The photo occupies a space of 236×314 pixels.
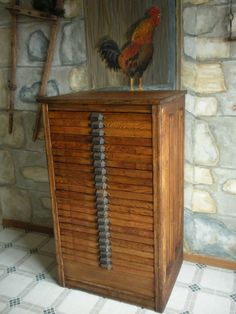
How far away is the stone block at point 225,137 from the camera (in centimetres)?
196

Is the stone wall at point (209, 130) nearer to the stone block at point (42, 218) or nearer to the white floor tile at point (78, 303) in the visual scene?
the white floor tile at point (78, 303)

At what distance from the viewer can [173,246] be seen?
6.61 ft

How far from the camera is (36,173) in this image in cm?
262

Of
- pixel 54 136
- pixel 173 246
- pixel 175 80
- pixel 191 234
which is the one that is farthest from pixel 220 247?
pixel 54 136

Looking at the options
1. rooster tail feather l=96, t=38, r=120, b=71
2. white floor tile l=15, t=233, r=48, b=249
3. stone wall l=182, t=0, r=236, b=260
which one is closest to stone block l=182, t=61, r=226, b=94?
stone wall l=182, t=0, r=236, b=260

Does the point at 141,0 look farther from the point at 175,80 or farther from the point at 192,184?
the point at 192,184

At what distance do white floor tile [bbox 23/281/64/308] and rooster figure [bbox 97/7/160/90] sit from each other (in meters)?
1.33

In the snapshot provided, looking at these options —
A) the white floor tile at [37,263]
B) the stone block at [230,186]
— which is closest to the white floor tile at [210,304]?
the stone block at [230,186]

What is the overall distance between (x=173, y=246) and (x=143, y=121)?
0.84 meters

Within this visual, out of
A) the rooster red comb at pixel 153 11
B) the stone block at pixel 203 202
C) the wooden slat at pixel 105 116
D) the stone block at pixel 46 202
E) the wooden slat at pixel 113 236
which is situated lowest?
the stone block at pixel 46 202

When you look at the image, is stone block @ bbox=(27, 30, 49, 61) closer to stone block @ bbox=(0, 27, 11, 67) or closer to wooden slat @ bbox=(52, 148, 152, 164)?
stone block @ bbox=(0, 27, 11, 67)

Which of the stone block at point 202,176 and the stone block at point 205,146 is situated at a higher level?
the stone block at point 205,146

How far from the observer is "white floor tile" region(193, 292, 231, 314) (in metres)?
1.85

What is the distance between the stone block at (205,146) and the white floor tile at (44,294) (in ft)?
3.89
